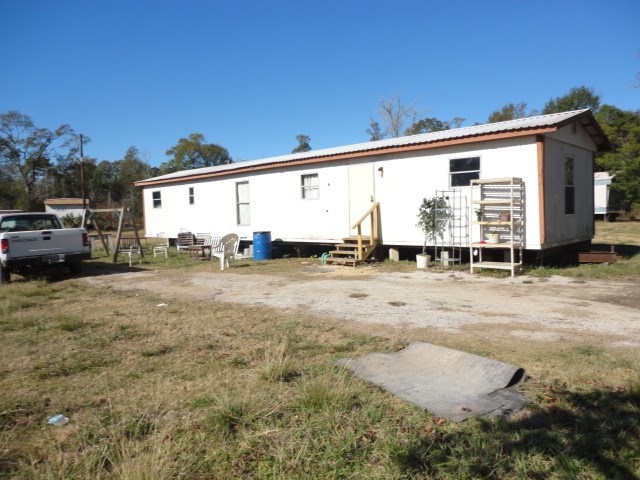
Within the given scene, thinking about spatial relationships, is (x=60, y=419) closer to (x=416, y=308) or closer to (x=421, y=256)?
(x=416, y=308)

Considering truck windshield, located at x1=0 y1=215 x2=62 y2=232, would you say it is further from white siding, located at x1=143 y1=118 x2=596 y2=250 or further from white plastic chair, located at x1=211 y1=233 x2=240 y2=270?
white siding, located at x1=143 y1=118 x2=596 y2=250

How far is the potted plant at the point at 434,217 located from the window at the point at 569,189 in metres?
3.03

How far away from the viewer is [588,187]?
12719mm

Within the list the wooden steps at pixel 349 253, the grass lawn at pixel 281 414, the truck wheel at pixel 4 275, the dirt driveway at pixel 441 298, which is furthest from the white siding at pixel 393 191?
the truck wheel at pixel 4 275

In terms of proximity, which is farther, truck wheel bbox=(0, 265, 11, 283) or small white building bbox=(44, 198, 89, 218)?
small white building bbox=(44, 198, 89, 218)

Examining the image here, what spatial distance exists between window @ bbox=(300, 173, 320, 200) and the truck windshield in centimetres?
693

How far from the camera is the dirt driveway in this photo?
550 centimetres

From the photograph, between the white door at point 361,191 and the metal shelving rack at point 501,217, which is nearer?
the metal shelving rack at point 501,217

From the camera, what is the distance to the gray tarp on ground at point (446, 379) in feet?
10.8

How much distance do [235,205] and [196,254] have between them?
242 centimetres

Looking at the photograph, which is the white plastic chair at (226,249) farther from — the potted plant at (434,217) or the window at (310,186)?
the potted plant at (434,217)

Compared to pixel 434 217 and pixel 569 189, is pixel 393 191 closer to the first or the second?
pixel 434 217

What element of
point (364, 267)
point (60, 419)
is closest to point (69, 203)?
point (364, 267)

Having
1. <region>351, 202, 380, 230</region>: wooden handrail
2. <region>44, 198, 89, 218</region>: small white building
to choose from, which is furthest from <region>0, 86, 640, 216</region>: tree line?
<region>351, 202, 380, 230</region>: wooden handrail
